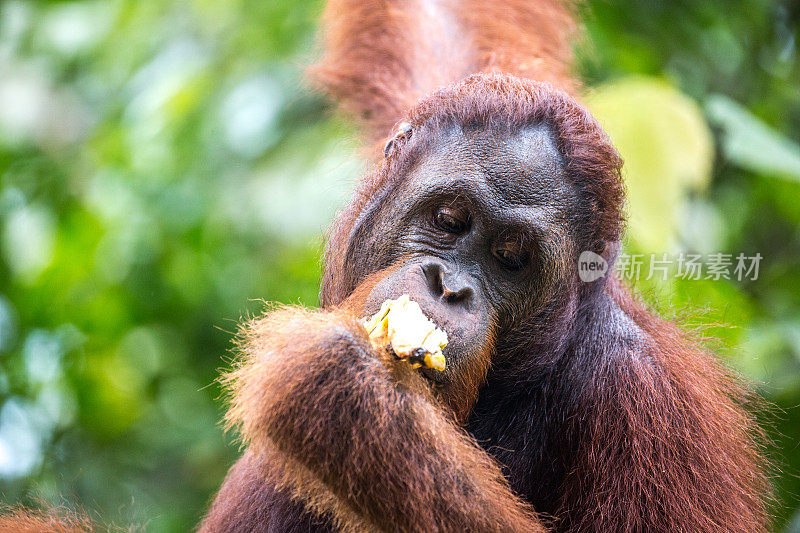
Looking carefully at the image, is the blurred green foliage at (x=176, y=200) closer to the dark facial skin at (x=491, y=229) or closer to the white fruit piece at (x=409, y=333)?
the dark facial skin at (x=491, y=229)

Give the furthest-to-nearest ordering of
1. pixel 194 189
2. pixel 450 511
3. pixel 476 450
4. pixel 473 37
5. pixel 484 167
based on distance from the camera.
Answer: pixel 194 189 → pixel 473 37 → pixel 484 167 → pixel 476 450 → pixel 450 511

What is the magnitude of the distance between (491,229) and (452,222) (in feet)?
0.38

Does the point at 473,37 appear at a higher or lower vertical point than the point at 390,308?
higher

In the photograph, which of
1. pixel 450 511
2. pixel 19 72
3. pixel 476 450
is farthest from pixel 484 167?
pixel 19 72

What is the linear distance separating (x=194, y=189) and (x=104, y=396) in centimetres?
135

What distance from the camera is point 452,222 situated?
2.21 meters

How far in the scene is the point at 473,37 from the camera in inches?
148

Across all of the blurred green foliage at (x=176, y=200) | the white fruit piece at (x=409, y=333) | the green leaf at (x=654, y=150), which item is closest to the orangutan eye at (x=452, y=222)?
the white fruit piece at (x=409, y=333)

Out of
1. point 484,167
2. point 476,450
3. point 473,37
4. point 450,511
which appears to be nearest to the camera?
point 450,511

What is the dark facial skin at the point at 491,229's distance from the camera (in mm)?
2158

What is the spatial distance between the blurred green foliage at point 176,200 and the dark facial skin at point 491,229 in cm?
194

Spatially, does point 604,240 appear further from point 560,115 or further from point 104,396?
point 104,396

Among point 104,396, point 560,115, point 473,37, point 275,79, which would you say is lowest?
point 104,396

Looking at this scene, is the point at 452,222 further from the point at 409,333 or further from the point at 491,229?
the point at 409,333
